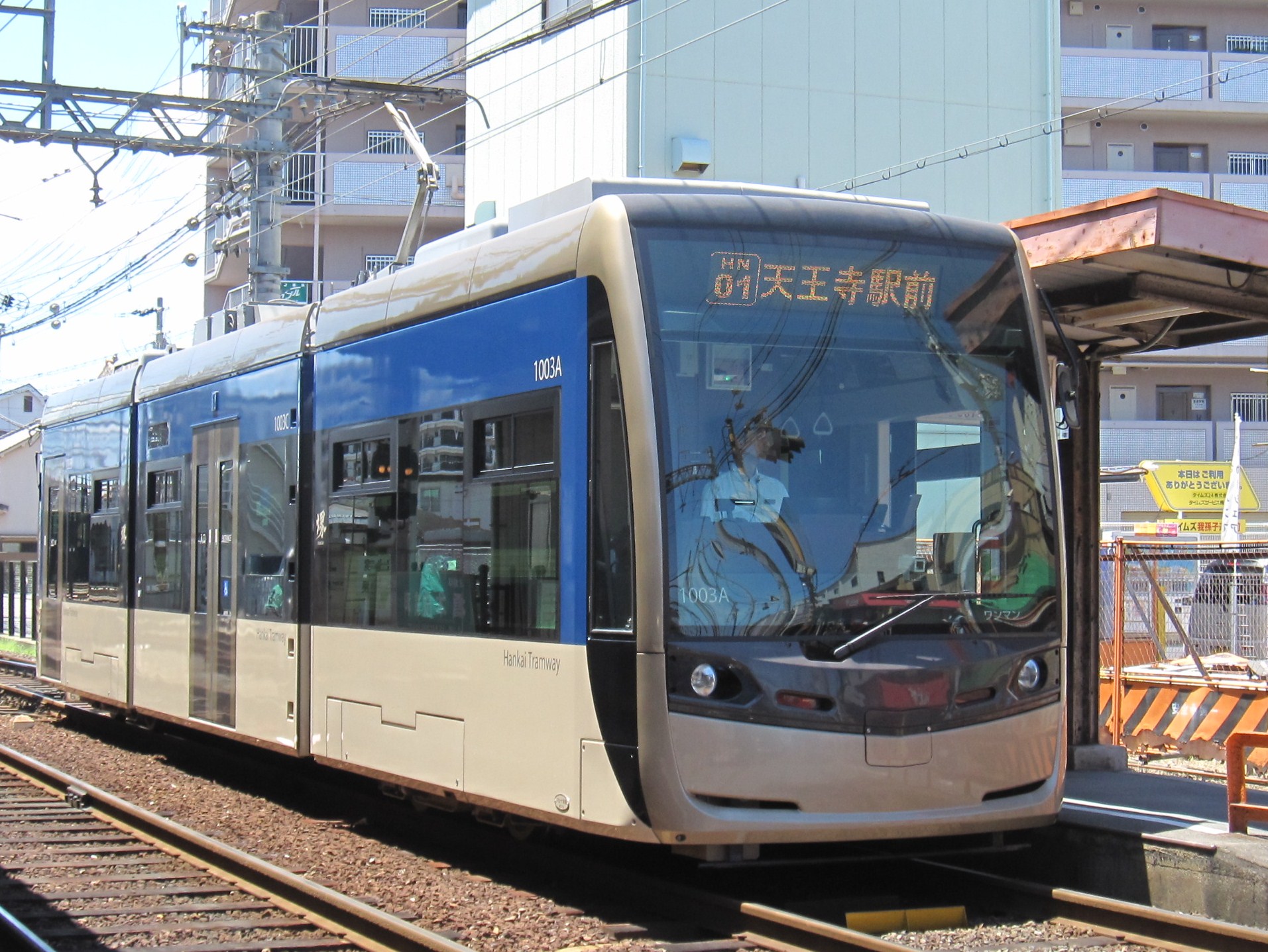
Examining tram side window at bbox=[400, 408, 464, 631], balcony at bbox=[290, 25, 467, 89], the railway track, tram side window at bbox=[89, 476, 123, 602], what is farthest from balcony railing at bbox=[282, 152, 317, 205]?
the railway track

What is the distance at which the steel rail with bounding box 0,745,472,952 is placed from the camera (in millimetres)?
6594

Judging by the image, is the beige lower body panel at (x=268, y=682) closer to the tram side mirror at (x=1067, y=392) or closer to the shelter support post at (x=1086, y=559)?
the tram side mirror at (x=1067, y=392)

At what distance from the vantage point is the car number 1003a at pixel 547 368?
7301 millimetres

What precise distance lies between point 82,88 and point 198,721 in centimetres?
1294

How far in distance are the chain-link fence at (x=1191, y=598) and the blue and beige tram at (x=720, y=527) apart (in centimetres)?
777

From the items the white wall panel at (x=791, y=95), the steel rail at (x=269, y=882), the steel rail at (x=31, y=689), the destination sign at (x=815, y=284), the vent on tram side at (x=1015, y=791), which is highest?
the white wall panel at (x=791, y=95)

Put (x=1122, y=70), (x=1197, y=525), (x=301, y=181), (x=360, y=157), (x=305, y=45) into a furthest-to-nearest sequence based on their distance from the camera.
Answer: (x=305, y=45) < (x=301, y=181) < (x=1122, y=70) < (x=360, y=157) < (x=1197, y=525)

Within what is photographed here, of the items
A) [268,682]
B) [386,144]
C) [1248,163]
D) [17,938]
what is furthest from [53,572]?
[1248,163]

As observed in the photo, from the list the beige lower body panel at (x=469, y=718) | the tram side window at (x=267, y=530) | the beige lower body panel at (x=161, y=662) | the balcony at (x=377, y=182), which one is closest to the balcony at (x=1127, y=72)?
the balcony at (x=377, y=182)

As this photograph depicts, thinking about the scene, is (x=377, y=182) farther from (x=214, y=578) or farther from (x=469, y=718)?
(x=469, y=718)

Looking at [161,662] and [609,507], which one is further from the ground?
[609,507]

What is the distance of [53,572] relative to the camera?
16.2 meters

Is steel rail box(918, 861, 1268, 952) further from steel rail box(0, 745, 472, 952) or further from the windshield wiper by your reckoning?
steel rail box(0, 745, 472, 952)

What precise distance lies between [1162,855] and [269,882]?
446 cm
